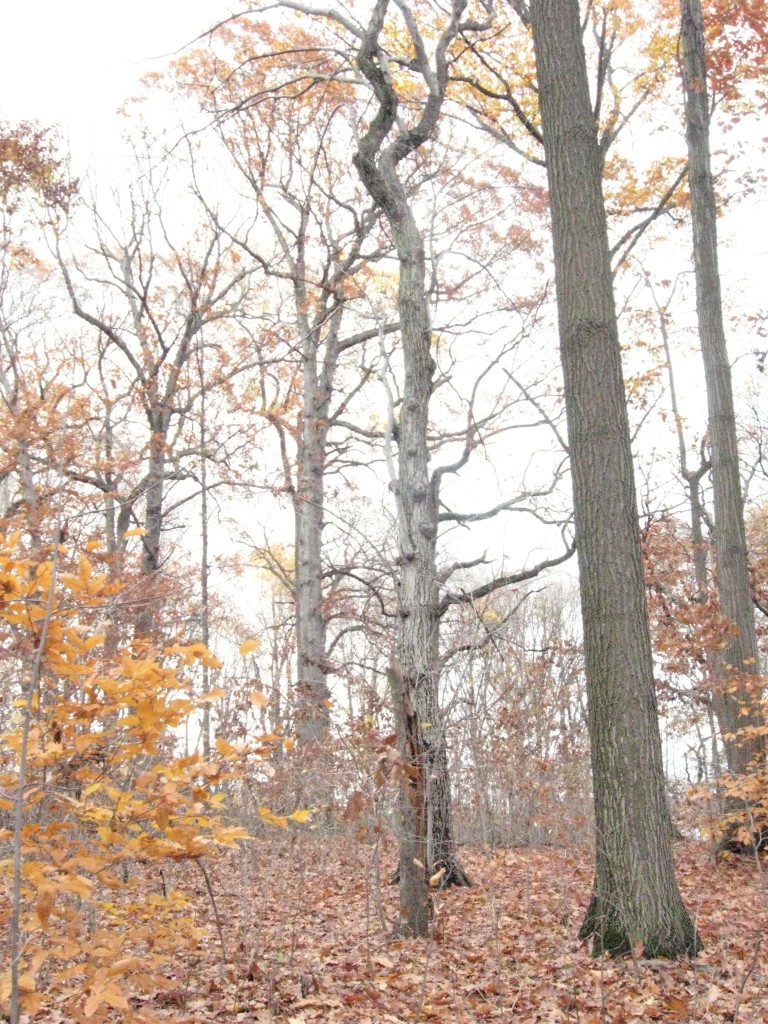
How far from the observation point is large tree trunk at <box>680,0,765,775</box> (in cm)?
845

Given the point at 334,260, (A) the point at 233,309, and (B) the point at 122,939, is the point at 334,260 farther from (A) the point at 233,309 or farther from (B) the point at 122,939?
(B) the point at 122,939

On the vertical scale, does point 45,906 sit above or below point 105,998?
above

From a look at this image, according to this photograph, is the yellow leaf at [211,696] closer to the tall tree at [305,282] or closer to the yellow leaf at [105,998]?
the yellow leaf at [105,998]

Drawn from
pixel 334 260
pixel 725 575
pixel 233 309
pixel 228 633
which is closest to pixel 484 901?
pixel 725 575

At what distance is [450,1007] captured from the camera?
13.3 ft

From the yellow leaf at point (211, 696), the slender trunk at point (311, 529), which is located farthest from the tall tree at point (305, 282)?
the yellow leaf at point (211, 696)

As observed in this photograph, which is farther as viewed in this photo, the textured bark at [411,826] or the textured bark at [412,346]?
the textured bark at [412,346]

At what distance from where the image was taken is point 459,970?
4781 millimetres

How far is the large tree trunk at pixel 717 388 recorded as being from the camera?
332 inches

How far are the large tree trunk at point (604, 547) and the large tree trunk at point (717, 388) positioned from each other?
3.69 meters

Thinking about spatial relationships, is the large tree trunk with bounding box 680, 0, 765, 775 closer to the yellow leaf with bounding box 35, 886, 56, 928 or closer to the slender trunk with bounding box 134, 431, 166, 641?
the yellow leaf with bounding box 35, 886, 56, 928

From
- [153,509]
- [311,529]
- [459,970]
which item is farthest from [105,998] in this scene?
[153,509]

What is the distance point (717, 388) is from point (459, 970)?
6301 mm

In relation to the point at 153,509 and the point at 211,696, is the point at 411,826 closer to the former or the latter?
the point at 211,696
